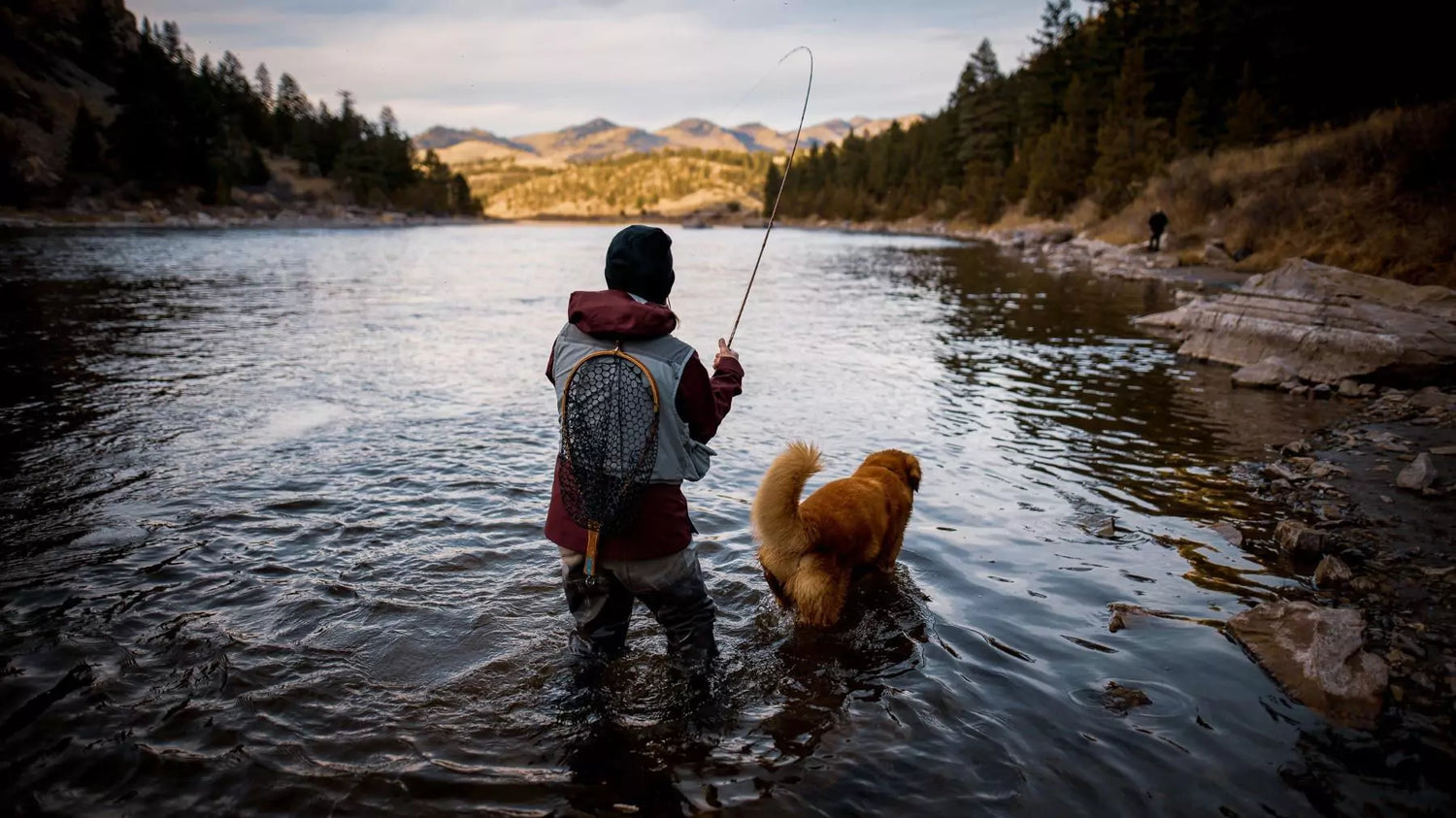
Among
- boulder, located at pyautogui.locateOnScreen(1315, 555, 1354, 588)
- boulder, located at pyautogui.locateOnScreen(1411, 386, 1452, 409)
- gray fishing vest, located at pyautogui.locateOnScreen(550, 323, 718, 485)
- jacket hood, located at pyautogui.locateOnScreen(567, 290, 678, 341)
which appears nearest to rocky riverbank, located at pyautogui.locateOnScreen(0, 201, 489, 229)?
gray fishing vest, located at pyautogui.locateOnScreen(550, 323, 718, 485)

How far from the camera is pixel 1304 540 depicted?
6.01 metres

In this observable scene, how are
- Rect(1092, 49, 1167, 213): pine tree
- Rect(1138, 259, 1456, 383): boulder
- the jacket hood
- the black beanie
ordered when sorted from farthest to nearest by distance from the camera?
Rect(1092, 49, 1167, 213): pine tree
Rect(1138, 259, 1456, 383): boulder
the black beanie
the jacket hood

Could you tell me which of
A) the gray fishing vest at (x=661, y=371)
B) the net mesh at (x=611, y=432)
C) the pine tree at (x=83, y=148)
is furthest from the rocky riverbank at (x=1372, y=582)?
the pine tree at (x=83, y=148)

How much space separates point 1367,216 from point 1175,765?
25264 mm

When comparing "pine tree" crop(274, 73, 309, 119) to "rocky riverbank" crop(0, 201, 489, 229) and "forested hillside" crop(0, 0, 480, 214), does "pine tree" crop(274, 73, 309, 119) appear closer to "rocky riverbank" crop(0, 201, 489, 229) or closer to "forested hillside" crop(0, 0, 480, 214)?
"forested hillside" crop(0, 0, 480, 214)

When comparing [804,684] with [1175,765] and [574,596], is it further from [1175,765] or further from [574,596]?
[1175,765]

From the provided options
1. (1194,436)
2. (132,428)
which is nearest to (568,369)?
(132,428)

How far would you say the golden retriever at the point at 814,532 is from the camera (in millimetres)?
4367

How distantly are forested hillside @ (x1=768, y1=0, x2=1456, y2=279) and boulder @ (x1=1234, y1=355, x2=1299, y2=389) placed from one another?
12619 mm

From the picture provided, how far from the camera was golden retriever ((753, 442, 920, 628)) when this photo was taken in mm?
4367

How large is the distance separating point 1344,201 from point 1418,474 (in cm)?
2156

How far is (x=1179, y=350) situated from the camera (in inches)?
598

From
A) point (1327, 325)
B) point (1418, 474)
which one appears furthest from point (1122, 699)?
point (1327, 325)

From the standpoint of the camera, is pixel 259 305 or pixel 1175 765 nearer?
pixel 1175 765
